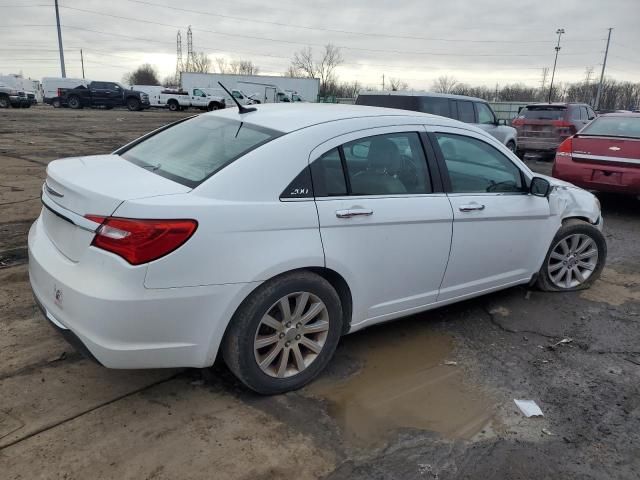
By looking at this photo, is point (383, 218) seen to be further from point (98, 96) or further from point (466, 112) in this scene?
point (98, 96)

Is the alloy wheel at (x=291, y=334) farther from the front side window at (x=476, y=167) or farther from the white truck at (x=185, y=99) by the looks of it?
the white truck at (x=185, y=99)

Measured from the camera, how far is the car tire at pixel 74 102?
3750cm

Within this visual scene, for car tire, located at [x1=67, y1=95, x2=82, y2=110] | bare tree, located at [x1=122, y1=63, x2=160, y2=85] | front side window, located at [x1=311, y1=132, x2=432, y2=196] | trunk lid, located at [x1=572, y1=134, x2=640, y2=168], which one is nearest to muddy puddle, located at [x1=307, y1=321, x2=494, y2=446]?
front side window, located at [x1=311, y1=132, x2=432, y2=196]

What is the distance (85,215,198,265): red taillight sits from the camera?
2.50 meters

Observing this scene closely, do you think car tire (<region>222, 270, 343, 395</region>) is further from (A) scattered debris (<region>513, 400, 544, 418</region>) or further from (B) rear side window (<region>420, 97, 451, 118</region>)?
(B) rear side window (<region>420, 97, 451, 118</region>)

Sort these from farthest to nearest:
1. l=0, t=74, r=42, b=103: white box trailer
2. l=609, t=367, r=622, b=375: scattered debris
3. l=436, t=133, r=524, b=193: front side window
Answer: l=0, t=74, r=42, b=103: white box trailer
l=436, t=133, r=524, b=193: front side window
l=609, t=367, r=622, b=375: scattered debris

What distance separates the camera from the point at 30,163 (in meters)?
10.8

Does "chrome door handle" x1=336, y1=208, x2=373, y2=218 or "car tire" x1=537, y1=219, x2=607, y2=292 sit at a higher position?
"chrome door handle" x1=336, y1=208, x2=373, y2=218

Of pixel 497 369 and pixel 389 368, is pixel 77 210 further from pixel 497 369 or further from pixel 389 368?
pixel 497 369

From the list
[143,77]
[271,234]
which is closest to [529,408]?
[271,234]

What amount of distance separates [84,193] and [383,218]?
1667 millimetres

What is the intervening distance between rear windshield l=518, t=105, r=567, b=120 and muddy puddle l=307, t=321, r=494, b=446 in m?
12.2

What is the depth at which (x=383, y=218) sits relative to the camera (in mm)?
3234

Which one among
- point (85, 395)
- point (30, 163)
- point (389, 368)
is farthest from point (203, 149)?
point (30, 163)
